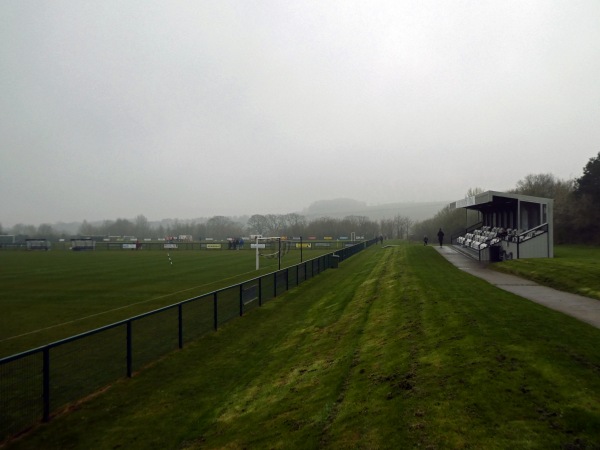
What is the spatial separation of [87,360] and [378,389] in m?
5.58

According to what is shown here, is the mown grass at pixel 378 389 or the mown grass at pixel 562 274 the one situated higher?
the mown grass at pixel 562 274

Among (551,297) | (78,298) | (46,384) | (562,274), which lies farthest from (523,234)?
(46,384)

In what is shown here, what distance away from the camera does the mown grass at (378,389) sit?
16.9 feet

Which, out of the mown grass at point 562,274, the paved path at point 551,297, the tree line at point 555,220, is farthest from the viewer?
the tree line at point 555,220

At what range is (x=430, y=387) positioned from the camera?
634cm

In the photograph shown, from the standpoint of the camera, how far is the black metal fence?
7316 mm

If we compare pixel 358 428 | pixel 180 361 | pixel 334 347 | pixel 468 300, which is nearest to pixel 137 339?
pixel 180 361

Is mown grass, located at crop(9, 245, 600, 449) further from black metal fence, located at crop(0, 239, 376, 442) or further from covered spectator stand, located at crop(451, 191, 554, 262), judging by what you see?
covered spectator stand, located at crop(451, 191, 554, 262)

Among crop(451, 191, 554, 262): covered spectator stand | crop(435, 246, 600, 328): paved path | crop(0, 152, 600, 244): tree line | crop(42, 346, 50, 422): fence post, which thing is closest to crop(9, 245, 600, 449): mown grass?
crop(42, 346, 50, 422): fence post

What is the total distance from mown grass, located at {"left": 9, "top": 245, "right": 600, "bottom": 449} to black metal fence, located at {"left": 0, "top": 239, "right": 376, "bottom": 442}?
1.19 ft

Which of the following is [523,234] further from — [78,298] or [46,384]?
[46,384]

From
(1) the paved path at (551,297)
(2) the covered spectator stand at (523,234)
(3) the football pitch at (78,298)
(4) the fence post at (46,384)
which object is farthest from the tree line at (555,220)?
(4) the fence post at (46,384)

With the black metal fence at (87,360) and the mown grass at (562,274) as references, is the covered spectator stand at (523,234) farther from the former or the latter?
the black metal fence at (87,360)

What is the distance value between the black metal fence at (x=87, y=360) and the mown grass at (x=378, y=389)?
362 millimetres
